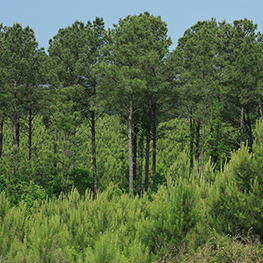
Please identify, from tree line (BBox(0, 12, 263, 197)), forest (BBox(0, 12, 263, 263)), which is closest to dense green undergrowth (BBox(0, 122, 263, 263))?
forest (BBox(0, 12, 263, 263))

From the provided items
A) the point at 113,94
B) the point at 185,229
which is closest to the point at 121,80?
the point at 113,94

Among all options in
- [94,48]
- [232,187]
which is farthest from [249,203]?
[94,48]

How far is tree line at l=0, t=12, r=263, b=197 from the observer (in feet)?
61.1

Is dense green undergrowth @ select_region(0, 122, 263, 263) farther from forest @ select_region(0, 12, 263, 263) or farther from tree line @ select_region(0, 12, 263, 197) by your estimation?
tree line @ select_region(0, 12, 263, 197)

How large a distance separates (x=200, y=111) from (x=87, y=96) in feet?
30.3

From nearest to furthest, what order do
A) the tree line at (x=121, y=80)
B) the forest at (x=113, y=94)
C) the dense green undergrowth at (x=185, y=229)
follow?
the dense green undergrowth at (x=185, y=229) < the forest at (x=113, y=94) < the tree line at (x=121, y=80)

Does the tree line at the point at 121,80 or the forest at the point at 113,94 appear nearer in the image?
the forest at the point at 113,94

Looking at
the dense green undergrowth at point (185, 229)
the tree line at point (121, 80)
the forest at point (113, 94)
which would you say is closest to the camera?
the dense green undergrowth at point (185, 229)

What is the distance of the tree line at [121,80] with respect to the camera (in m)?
18.6

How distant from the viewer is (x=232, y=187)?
6.54 metres

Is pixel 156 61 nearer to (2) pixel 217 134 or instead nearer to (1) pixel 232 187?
(2) pixel 217 134

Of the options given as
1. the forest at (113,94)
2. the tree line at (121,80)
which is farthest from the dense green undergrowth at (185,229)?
the tree line at (121,80)

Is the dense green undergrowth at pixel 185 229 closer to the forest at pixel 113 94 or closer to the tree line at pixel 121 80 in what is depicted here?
the forest at pixel 113 94

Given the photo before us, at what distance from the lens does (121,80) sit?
61.1ft
